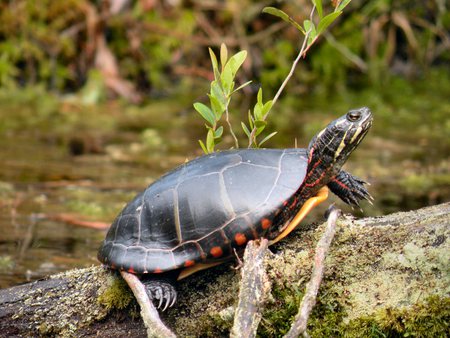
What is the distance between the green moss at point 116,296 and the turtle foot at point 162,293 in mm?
100

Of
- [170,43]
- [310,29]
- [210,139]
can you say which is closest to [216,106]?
[210,139]

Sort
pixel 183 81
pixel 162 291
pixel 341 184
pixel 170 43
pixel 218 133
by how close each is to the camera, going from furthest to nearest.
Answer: pixel 183 81
pixel 170 43
pixel 218 133
pixel 341 184
pixel 162 291

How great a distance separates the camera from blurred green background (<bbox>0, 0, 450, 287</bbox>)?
777 cm

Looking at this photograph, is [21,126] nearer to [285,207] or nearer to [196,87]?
[196,87]

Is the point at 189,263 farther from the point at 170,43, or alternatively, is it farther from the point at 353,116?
the point at 170,43

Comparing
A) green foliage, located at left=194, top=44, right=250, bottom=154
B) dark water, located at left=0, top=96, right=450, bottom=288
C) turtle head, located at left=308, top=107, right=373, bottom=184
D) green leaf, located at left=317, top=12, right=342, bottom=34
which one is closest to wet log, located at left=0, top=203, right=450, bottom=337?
turtle head, located at left=308, top=107, right=373, bottom=184

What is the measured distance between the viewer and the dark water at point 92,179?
482 centimetres

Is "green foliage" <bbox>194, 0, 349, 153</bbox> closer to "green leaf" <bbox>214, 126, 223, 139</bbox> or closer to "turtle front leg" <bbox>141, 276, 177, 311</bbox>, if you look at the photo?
"green leaf" <bbox>214, 126, 223, 139</bbox>

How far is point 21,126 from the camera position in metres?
9.02

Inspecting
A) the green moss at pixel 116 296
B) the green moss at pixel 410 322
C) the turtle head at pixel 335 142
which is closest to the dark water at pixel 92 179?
the green moss at pixel 116 296

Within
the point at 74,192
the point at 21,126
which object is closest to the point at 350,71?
the point at 21,126

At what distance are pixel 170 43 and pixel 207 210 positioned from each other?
8806 mm

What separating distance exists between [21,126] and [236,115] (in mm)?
2715

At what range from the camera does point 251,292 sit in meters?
2.42
